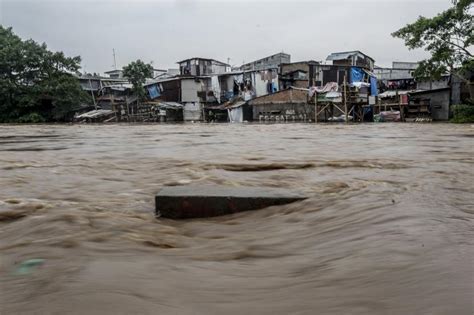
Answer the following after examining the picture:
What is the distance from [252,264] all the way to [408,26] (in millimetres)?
23797

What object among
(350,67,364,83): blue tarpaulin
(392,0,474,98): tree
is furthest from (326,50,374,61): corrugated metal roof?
(392,0,474,98): tree

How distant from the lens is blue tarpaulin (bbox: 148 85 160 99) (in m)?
42.4

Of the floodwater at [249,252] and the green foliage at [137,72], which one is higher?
the green foliage at [137,72]

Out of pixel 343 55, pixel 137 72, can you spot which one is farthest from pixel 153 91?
pixel 343 55

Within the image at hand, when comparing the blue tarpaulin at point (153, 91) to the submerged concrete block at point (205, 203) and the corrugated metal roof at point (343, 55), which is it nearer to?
the corrugated metal roof at point (343, 55)

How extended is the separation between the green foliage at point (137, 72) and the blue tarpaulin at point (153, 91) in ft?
11.3

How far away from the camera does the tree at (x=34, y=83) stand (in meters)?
34.6

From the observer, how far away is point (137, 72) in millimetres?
37312

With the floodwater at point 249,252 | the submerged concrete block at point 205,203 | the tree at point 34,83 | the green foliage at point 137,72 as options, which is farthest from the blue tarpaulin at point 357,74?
the submerged concrete block at point 205,203

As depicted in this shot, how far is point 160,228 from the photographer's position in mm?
2055

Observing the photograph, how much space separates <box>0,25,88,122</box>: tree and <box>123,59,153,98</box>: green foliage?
4.50 m

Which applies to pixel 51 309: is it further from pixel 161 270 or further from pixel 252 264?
pixel 252 264

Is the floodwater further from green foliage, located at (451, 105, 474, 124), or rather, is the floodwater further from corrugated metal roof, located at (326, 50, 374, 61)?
corrugated metal roof, located at (326, 50, 374, 61)

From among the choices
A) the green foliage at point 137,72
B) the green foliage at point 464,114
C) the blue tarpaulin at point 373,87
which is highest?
the green foliage at point 137,72
